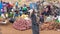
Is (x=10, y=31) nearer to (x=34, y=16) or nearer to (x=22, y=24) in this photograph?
(x=22, y=24)

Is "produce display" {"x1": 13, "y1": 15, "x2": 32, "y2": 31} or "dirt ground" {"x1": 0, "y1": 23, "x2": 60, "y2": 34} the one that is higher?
"produce display" {"x1": 13, "y1": 15, "x2": 32, "y2": 31}

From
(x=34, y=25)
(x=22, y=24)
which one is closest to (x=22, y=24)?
(x=22, y=24)

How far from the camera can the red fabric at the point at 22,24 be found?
7.77 feet

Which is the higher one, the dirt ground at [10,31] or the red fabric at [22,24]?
the red fabric at [22,24]

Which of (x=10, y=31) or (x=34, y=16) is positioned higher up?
(x=34, y=16)

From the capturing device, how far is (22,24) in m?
2.38

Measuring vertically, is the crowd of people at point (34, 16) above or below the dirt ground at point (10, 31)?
above

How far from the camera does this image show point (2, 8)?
2404 millimetres

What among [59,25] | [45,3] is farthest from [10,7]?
[59,25]

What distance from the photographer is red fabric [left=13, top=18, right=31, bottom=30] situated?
2367 millimetres

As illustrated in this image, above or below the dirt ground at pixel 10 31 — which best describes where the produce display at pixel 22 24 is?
above

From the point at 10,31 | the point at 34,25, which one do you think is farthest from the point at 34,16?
the point at 10,31

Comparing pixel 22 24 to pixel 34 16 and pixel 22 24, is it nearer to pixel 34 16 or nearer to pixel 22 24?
pixel 22 24

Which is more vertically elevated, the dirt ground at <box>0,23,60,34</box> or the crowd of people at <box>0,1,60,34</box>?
the crowd of people at <box>0,1,60,34</box>
